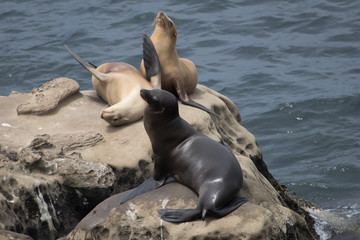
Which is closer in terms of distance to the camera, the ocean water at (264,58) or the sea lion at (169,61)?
the sea lion at (169,61)

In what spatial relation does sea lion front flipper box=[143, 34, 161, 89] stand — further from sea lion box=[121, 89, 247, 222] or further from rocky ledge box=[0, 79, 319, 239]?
sea lion box=[121, 89, 247, 222]

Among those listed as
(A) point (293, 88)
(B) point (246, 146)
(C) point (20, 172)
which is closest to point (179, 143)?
(C) point (20, 172)

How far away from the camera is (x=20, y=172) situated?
5676 mm

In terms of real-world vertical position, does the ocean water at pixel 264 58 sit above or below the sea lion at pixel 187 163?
below

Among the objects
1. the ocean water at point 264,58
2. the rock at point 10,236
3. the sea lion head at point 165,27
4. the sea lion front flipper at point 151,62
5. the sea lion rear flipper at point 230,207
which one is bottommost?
the ocean water at point 264,58

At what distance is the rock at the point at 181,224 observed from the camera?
183 inches

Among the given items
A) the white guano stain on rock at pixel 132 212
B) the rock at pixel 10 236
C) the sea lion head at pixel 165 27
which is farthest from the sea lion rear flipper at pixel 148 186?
the sea lion head at pixel 165 27

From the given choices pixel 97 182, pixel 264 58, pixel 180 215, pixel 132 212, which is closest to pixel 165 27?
pixel 97 182

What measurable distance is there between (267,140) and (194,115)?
3489mm

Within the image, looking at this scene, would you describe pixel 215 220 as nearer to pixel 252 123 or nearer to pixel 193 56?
pixel 252 123

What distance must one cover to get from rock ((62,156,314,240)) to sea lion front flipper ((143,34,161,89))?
1982mm

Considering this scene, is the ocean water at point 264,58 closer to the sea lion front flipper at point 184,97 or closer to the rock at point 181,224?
the sea lion front flipper at point 184,97

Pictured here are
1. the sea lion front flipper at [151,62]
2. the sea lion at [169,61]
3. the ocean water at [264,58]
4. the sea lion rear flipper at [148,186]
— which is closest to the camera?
the sea lion rear flipper at [148,186]

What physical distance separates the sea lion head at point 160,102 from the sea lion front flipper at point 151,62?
1655 mm
